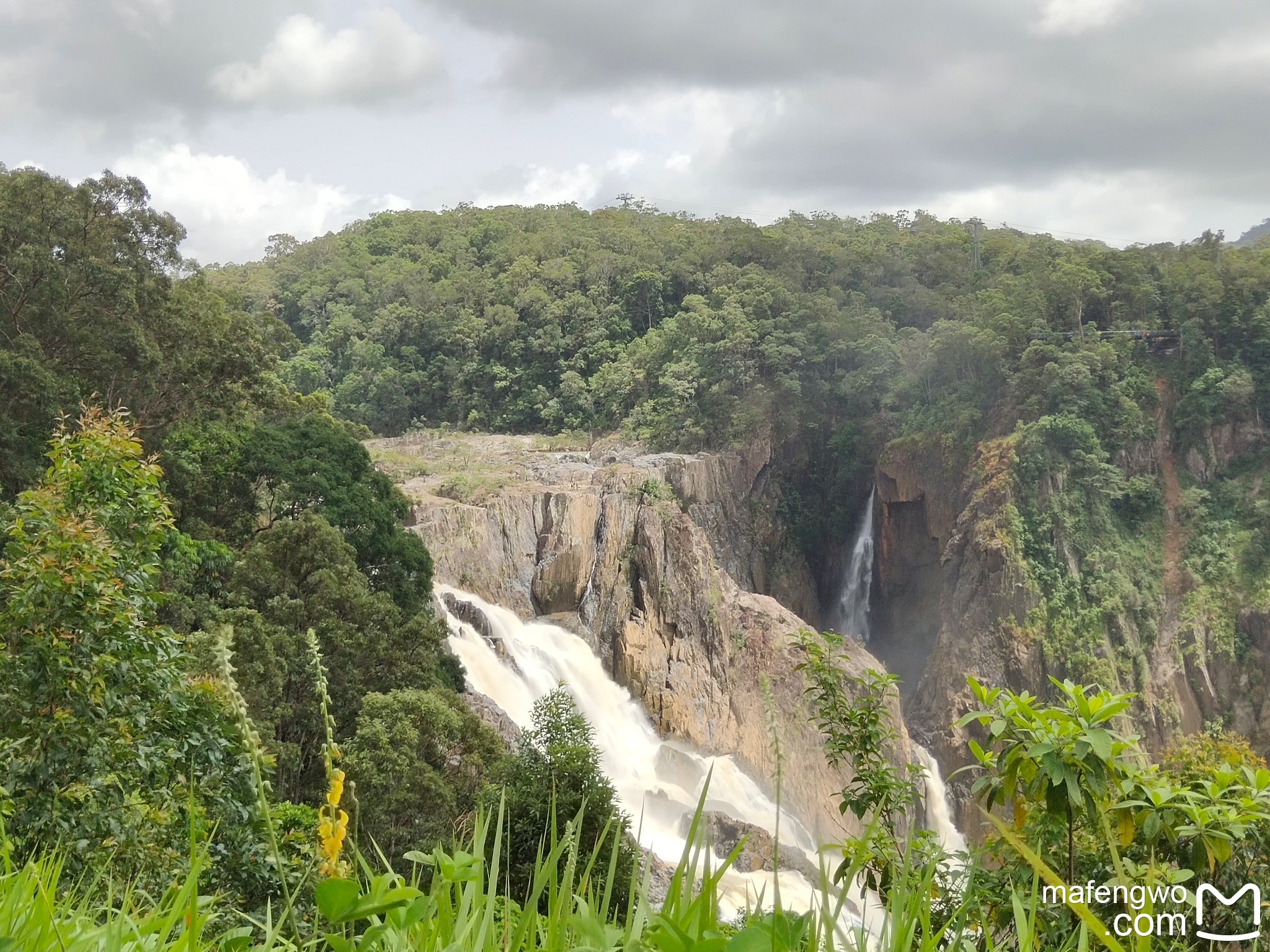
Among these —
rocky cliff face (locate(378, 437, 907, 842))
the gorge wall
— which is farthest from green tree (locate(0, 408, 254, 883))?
rocky cliff face (locate(378, 437, 907, 842))

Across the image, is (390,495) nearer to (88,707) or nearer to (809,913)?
(88,707)

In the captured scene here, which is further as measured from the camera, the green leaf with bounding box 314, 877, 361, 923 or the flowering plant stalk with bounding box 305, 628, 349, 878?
the flowering plant stalk with bounding box 305, 628, 349, 878

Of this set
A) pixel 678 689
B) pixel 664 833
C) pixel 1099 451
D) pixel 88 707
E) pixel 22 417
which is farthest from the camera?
pixel 1099 451

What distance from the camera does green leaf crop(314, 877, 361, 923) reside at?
33.4 inches

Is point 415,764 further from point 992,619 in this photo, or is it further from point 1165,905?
point 992,619

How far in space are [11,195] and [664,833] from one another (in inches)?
440

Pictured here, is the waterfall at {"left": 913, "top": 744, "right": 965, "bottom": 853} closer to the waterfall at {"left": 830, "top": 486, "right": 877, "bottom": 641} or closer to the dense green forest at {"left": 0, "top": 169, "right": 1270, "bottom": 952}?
the dense green forest at {"left": 0, "top": 169, "right": 1270, "bottom": 952}

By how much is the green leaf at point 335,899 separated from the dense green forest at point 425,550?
0.02 metres

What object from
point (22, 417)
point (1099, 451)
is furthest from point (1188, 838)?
point (1099, 451)

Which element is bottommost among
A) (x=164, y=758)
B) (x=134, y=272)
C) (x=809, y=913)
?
(x=164, y=758)

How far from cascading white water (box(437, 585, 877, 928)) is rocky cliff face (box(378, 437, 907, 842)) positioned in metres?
0.37

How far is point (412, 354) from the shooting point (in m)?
29.5

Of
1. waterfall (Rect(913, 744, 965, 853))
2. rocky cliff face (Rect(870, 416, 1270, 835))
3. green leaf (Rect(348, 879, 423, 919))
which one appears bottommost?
waterfall (Rect(913, 744, 965, 853))

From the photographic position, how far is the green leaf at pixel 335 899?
0.85m
